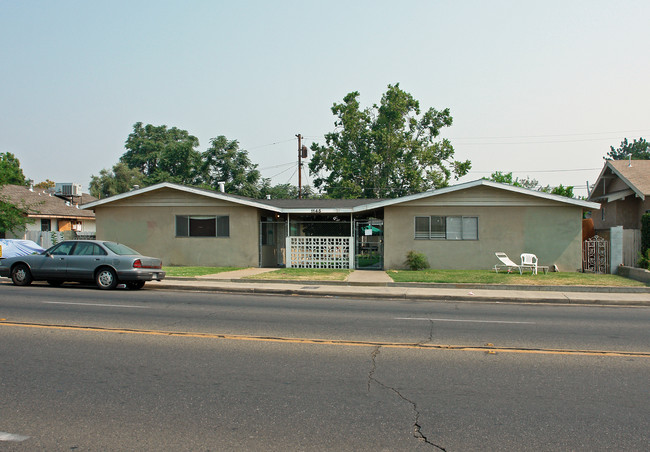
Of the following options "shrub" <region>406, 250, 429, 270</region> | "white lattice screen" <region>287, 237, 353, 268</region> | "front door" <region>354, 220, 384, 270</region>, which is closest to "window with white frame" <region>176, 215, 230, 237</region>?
"white lattice screen" <region>287, 237, 353, 268</region>

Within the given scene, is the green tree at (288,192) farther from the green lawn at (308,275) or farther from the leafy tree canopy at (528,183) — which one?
the green lawn at (308,275)

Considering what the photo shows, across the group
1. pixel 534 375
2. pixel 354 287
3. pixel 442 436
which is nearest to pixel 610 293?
pixel 354 287

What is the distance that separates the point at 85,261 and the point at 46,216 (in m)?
22.0

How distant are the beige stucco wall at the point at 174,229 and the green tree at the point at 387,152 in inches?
947

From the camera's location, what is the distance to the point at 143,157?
259 ft

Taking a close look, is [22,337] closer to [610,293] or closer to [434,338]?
[434,338]

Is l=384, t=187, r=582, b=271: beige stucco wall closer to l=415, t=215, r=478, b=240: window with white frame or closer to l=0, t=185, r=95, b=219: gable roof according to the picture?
l=415, t=215, r=478, b=240: window with white frame

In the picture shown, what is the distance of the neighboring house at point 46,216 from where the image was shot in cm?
3028

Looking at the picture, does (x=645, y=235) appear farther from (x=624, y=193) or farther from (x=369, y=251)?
(x=369, y=251)

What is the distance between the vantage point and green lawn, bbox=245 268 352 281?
18.2 m

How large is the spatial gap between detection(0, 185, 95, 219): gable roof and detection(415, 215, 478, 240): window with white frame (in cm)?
2325

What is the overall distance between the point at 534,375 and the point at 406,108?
44.2 metres

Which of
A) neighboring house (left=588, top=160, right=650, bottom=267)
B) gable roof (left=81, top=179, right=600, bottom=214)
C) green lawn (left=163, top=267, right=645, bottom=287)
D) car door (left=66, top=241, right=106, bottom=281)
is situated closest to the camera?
car door (left=66, top=241, right=106, bottom=281)

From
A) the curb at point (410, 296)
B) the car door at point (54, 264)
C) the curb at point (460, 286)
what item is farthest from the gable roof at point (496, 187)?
the car door at point (54, 264)
